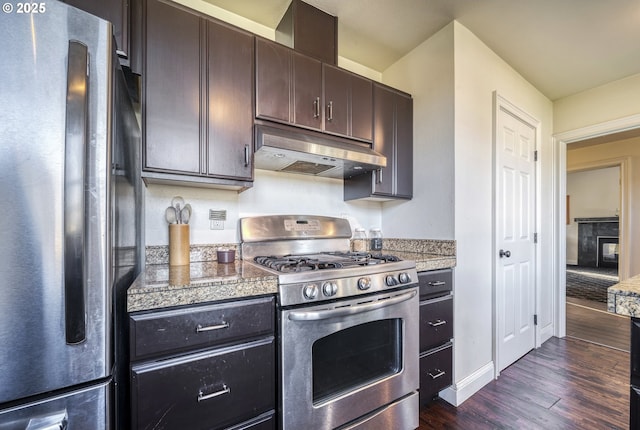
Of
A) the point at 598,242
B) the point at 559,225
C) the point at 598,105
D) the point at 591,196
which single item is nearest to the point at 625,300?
the point at 559,225

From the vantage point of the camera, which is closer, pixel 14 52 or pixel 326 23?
pixel 14 52

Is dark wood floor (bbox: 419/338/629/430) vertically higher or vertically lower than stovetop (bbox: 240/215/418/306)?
lower

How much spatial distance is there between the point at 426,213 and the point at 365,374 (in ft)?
3.91

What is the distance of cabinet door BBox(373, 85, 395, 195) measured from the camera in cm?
199

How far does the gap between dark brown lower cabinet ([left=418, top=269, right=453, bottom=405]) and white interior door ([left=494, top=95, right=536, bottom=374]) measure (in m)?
0.63

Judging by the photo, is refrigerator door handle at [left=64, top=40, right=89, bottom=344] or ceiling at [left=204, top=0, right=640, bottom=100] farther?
ceiling at [left=204, top=0, right=640, bottom=100]

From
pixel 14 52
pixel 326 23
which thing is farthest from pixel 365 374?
pixel 326 23

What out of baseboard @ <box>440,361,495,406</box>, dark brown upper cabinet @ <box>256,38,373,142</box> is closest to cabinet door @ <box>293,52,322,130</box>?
dark brown upper cabinet @ <box>256,38,373,142</box>

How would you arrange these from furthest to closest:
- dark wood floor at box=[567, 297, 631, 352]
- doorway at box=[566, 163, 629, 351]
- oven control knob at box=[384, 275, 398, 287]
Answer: doorway at box=[566, 163, 629, 351] < dark wood floor at box=[567, 297, 631, 352] < oven control knob at box=[384, 275, 398, 287]

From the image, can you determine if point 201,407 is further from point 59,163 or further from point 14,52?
point 14,52

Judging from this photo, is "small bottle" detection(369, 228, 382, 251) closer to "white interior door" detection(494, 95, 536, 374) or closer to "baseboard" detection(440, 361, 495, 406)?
"white interior door" detection(494, 95, 536, 374)

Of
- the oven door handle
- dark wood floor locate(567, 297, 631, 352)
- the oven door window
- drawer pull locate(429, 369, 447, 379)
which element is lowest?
dark wood floor locate(567, 297, 631, 352)

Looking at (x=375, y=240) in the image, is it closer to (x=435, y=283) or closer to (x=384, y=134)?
(x=435, y=283)

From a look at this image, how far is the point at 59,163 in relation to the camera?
727 mm
